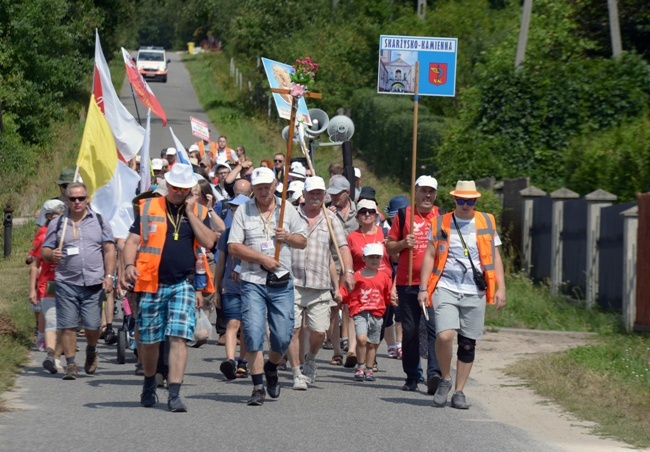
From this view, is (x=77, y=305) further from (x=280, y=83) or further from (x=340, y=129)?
(x=280, y=83)

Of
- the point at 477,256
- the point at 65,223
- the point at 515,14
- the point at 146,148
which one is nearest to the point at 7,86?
the point at 515,14

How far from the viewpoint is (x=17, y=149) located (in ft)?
102

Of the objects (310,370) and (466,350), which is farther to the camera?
(310,370)

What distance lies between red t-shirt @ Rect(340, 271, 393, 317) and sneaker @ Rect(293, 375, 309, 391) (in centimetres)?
106

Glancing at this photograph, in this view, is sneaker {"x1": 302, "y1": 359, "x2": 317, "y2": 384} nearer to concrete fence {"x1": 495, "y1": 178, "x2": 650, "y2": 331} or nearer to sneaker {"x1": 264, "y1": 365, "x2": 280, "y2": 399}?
sneaker {"x1": 264, "y1": 365, "x2": 280, "y2": 399}

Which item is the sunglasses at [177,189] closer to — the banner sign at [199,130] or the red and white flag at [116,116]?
the red and white flag at [116,116]

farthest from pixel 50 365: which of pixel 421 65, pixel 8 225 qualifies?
pixel 421 65

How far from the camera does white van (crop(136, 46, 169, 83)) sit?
6731 centimetres

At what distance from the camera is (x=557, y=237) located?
18625 mm

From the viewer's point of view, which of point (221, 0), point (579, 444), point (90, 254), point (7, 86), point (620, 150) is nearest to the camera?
point (579, 444)

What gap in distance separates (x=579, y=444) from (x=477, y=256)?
6.29 ft

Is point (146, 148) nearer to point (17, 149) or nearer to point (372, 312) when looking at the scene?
point (372, 312)

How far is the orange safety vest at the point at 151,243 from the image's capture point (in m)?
9.70

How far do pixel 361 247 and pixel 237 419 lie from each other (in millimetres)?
3468
